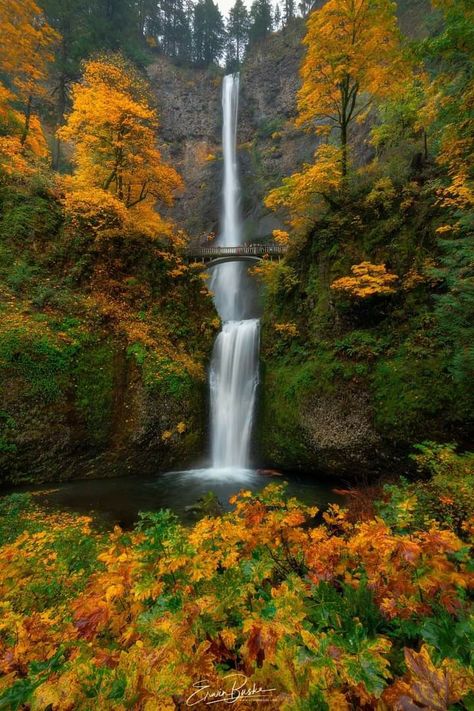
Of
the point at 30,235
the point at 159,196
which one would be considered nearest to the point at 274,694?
the point at 30,235

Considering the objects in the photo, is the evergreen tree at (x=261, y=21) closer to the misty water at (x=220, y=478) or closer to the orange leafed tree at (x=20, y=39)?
the orange leafed tree at (x=20, y=39)

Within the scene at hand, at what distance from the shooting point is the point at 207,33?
1609 inches

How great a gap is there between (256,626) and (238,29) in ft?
203

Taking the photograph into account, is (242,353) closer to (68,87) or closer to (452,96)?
(452,96)

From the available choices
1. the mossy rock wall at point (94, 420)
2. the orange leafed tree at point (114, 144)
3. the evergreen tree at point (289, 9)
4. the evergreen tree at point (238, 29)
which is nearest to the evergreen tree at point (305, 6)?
the evergreen tree at point (289, 9)

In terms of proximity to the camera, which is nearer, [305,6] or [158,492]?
[158,492]

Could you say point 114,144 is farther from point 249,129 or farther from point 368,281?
point 249,129

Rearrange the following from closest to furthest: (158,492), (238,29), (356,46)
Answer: (158,492), (356,46), (238,29)

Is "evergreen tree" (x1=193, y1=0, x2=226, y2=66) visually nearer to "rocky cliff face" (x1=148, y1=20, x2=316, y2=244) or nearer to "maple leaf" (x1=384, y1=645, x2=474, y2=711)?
"rocky cliff face" (x1=148, y1=20, x2=316, y2=244)

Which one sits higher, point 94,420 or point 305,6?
point 305,6

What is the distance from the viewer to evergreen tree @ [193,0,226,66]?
39.9m

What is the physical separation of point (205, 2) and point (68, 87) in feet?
108

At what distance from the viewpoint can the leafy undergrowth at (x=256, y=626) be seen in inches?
50.9

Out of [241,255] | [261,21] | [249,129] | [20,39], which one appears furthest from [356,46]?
[261,21]
